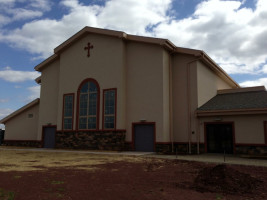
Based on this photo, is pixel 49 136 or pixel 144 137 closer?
pixel 144 137

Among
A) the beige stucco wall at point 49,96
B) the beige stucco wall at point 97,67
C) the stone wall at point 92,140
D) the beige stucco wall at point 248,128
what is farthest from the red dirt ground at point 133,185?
the beige stucco wall at point 49,96

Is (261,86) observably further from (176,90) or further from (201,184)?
(201,184)

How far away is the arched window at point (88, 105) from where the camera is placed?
68.7ft

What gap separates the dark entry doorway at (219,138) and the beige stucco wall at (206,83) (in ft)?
6.79

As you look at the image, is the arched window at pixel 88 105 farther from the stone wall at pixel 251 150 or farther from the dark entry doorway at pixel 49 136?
the stone wall at pixel 251 150

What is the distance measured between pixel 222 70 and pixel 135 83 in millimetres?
8332

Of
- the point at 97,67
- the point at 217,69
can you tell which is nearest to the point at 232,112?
the point at 217,69

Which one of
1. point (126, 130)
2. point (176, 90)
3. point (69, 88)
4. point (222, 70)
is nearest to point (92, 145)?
point (126, 130)

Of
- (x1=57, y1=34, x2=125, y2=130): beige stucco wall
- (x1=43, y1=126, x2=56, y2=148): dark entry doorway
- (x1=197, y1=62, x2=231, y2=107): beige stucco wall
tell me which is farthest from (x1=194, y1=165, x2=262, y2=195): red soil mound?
(x1=43, y1=126, x2=56, y2=148): dark entry doorway

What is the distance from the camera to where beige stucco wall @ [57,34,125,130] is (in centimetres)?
2008

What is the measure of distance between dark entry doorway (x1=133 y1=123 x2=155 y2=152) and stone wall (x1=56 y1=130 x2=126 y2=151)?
990mm

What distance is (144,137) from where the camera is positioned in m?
19.2

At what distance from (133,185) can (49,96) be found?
62.4 ft

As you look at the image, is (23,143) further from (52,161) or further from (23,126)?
(52,161)
